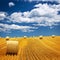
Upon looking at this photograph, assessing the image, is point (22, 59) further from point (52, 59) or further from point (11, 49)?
point (11, 49)

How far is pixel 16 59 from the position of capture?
17.4 meters

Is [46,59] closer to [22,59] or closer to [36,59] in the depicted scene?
[36,59]

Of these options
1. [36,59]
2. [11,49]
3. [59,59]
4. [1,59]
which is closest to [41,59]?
[36,59]

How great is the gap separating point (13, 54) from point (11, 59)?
3.96m

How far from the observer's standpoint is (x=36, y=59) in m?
17.6

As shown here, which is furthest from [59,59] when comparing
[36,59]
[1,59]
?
[1,59]

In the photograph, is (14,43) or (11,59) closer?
(11,59)

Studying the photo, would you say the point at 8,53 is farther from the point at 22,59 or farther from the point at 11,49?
the point at 22,59

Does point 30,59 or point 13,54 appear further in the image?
point 13,54

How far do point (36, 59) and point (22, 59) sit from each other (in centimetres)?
114

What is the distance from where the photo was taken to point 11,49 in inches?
839

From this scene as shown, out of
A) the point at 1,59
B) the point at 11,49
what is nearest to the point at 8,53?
the point at 11,49

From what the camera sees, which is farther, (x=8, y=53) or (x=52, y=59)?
(x=8, y=53)

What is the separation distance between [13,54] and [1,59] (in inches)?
153
